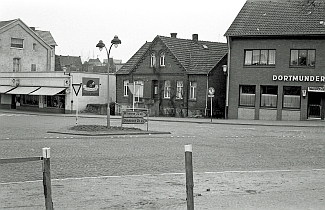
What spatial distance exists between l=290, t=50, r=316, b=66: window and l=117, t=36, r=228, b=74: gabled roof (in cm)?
903

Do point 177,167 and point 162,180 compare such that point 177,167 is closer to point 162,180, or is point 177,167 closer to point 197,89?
point 162,180

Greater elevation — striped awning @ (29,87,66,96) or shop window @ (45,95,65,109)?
striped awning @ (29,87,66,96)

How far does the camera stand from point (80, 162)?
15.5 meters

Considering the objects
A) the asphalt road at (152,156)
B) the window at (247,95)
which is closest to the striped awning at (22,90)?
the window at (247,95)

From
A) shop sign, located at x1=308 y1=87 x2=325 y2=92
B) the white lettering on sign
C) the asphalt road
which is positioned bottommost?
the asphalt road

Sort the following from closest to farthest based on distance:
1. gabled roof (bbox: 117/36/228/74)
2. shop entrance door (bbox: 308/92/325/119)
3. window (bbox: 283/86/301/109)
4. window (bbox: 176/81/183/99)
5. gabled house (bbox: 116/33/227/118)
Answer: shop entrance door (bbox: 308/92/325/119)
window (bbox: 283/86/301/109)
gabled house (bbox: 116/33/227/118)
gabled roof (bbox: 117/36/228/74)
window (bbox: 176/81/183/99)

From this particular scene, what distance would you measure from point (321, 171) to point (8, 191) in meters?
7.96

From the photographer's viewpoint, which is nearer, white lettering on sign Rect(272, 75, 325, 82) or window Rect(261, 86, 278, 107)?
white lettering on sign Rect(272, 75, 325, 82)

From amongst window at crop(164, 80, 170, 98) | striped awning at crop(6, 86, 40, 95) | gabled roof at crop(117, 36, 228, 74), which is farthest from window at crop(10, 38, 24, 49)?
window at crop(164, 80, 170, 98)

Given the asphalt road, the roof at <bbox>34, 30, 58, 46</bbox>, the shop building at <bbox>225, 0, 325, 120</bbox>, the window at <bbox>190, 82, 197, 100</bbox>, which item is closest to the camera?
the asphalt road

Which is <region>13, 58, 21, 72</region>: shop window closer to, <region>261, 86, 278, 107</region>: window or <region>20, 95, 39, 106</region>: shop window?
<region>20, 95, 39, 106</region>: shop window

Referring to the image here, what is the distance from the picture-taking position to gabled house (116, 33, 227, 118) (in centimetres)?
5147

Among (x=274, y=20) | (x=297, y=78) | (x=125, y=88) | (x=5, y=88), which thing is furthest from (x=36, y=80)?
(x=297, y=78)

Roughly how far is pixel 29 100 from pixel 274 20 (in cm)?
3188
